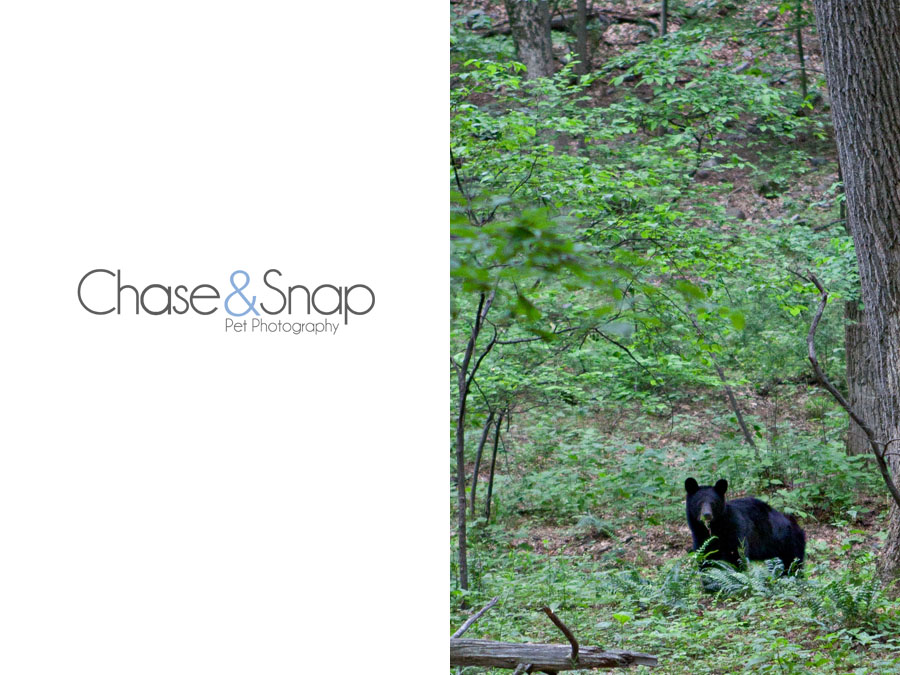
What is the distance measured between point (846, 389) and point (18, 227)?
26.9 ft

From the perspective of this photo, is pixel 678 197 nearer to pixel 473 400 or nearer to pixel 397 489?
pixel 473 400

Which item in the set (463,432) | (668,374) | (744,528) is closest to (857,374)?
(668,374)

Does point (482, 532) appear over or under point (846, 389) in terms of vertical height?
under

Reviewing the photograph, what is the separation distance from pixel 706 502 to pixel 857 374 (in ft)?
9.45

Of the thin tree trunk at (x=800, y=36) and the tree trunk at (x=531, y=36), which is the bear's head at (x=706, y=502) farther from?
the tree trunk at (x=531, y=36)

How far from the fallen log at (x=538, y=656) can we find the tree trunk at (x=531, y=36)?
908 cm

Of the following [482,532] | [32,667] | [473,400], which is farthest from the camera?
[482,532]

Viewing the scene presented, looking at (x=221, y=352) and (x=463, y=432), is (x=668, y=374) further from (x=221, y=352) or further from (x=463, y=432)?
(x=221, y=352)

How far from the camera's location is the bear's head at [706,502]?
550 centimetres

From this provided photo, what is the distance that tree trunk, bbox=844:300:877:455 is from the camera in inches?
290

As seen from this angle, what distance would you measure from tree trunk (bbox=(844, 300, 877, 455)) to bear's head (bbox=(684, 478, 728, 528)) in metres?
2.55

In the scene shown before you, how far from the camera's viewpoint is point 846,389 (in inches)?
327

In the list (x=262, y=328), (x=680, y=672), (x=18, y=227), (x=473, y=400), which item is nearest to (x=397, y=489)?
(x=262, y=328)

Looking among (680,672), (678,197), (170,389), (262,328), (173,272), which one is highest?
(678,197)
